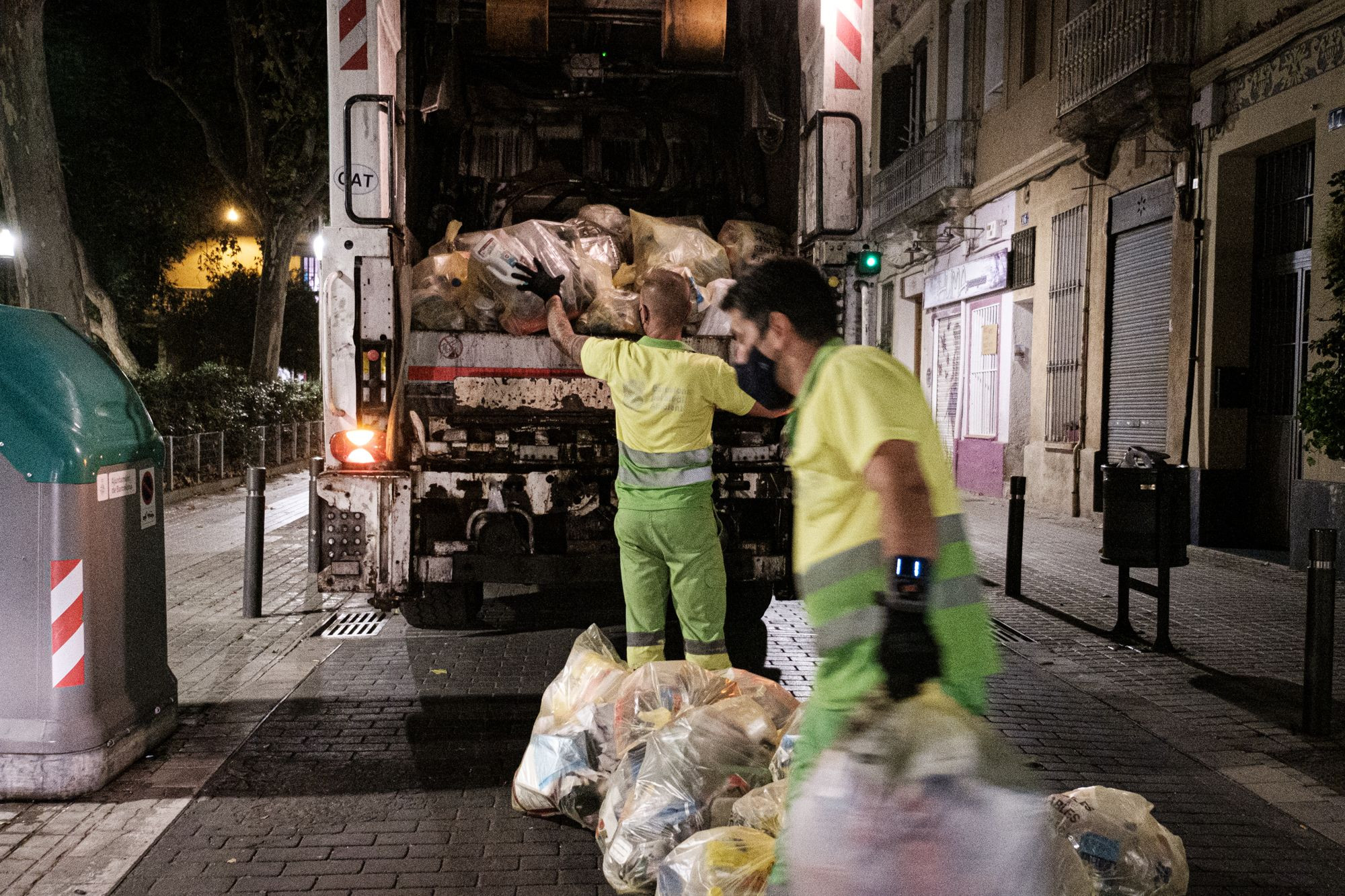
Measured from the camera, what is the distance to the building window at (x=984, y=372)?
1750cm

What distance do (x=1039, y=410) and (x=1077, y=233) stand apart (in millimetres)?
2587

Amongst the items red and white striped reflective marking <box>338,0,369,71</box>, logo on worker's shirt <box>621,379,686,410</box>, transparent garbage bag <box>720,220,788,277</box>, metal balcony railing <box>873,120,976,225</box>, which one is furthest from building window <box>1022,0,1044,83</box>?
logo on worker's shirt <box>621,379,686,410</box>

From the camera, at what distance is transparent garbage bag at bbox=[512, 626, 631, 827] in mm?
3484

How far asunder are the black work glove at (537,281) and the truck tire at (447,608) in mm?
1594

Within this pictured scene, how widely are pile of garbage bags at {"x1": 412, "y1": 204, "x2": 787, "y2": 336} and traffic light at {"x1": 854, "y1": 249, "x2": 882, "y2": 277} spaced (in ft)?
2.26

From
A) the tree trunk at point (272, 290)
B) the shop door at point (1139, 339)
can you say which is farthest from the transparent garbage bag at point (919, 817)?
the tree trunk at point (272, 290)

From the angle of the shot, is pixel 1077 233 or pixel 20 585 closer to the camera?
pixel 20 585

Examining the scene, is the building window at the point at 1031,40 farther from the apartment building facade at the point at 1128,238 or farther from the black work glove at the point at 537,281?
the black work glove at the point at 537,281

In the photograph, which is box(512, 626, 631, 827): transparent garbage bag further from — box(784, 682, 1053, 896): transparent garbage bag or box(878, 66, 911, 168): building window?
box(878, 66, 911, 168): building window

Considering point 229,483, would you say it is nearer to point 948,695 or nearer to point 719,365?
point 719,365

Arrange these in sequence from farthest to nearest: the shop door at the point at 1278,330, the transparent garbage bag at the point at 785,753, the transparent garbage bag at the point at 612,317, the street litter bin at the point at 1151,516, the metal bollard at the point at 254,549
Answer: the shop door at the point at 1278,330
the metal bollard at the point at 254,549
the street litter bin at the point at 1151,516
the transparent garbage bag at the point at 612,317
the transparent garbage bag at the point at 785,753

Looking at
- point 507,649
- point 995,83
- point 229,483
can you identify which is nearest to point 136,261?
point 229,483

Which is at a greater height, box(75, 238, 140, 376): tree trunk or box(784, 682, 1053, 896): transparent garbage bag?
box(75, 238, 140, 376): tree trunk

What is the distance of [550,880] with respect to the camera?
317 cm
